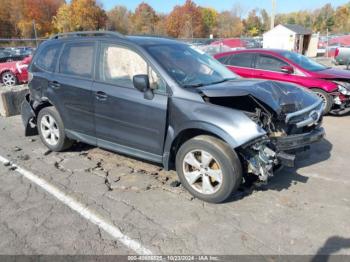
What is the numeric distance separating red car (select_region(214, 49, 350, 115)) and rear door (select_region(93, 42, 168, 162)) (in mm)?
4982

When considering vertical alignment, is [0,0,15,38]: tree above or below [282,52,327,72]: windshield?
above

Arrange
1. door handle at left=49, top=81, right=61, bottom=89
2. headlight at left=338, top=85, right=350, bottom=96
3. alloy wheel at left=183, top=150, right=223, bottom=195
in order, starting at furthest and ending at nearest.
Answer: headlight at left=338, top=85, right=350, bottom=96, door handle at left=49, top=81, right=61, bottom=89, alloy wheel at left=183, top=150, right=223, bottom=195

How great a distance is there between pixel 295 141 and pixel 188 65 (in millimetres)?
1675

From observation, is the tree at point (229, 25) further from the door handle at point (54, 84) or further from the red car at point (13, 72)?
the door handle at point (54, 84)

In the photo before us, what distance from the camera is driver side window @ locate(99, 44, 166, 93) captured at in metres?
4.10

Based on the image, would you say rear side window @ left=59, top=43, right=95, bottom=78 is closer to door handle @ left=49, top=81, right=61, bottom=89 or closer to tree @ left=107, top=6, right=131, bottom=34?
door handle @ left=49, top=81, right=61, bottom=89

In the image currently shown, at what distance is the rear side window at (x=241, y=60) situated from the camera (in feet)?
A: 28.9

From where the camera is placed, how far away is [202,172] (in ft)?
12.5

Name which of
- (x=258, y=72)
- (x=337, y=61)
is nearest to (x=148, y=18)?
(x=337, y=61)

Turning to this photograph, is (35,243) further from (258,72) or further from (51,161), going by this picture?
(258,72)

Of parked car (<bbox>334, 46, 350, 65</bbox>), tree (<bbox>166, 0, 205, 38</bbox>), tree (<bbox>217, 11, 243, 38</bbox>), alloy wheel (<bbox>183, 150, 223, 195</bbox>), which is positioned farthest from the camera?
tree (<bbox>217, 11, 243, 38</bbox>)

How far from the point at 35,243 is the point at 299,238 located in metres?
2.52

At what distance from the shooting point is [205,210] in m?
3.70

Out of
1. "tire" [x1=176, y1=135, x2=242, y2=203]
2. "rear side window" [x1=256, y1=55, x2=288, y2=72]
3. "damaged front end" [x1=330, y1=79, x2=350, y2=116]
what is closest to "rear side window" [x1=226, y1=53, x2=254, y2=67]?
"rear side window" [x1=256, y1=55, x2=288, y2=72]
